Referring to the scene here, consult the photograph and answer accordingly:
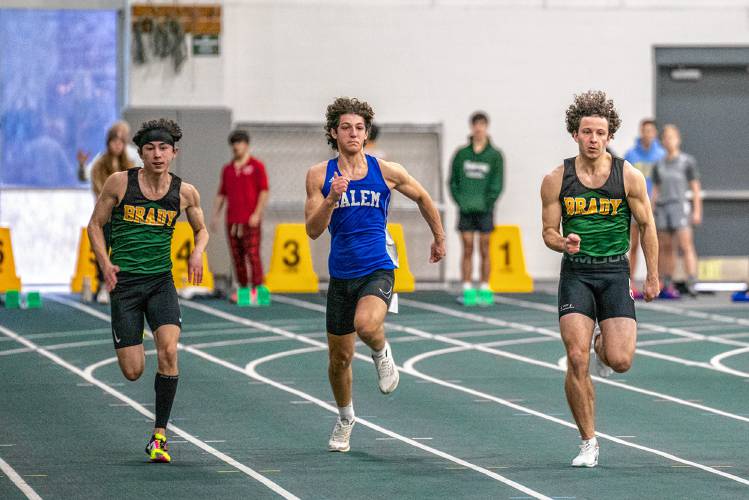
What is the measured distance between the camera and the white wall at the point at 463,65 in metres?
22.8

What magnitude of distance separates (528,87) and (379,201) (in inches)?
545

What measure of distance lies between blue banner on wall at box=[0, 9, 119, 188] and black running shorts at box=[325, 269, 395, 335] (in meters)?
13.6

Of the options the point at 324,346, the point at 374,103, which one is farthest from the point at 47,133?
the point at 324,346

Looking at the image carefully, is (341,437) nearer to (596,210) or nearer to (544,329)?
(596,210)

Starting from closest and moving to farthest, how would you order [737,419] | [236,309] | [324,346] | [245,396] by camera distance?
[737,419] < [245,396] < [324,346] < [236,309]

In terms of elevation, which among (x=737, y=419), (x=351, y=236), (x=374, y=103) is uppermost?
(x=374, y=103)

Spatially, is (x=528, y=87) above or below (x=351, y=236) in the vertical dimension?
above

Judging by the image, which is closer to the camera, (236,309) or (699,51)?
(236,309)

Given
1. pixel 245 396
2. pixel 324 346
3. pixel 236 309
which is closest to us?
pixel 245 396

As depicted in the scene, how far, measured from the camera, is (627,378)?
13.5 meters

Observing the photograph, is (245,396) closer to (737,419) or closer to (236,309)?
(737,419)

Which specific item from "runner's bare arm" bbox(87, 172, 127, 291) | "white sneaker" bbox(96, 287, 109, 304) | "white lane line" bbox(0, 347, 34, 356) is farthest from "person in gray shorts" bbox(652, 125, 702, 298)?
"runner's bare arm" bbox(87, 172, 127, 291)

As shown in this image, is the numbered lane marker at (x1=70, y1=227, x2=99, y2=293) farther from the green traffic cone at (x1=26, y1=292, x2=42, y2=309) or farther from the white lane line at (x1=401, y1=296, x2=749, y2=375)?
the white lane line at (x1=401, y1=296, x2=749, y2=375)

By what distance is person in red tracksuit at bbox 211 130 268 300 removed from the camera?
19.8 m
